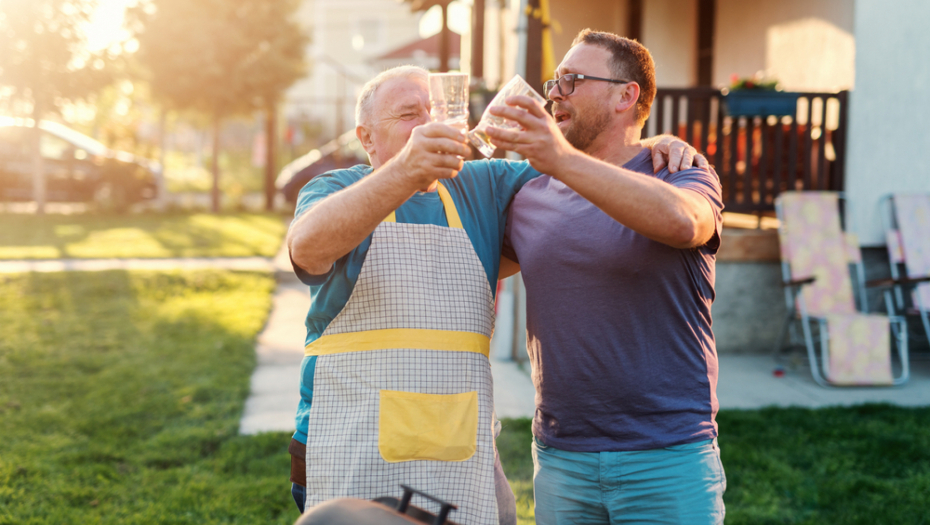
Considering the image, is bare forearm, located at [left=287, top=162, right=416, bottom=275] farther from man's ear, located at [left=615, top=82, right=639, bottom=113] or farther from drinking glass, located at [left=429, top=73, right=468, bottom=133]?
man's ear, located at [left=615, top=82, right=639, bottom=113]

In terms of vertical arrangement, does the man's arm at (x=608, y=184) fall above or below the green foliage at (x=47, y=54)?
below

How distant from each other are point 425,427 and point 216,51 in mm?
16254

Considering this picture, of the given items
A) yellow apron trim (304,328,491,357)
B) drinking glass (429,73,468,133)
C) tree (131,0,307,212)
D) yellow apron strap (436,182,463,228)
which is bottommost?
yellow apron trim (304,328,491,357)

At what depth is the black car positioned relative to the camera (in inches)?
590

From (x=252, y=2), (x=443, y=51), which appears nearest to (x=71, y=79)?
(x=252, y=2)

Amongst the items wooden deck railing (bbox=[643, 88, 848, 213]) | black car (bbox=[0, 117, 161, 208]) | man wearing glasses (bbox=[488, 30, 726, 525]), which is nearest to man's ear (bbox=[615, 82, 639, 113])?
man wearing glasses (bbox=[488, 30, 726, 525])

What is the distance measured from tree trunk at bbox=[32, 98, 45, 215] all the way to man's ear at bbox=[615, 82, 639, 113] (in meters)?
14.4

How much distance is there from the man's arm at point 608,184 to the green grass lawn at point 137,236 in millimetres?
9487

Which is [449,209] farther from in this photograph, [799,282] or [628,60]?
[799,282]

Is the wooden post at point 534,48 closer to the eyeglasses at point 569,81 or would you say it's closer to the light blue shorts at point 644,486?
the eyeglasses at point 569,81

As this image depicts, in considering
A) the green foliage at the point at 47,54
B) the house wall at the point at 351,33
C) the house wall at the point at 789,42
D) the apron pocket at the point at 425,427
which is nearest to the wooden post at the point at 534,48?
the house wall at the point at 789,42

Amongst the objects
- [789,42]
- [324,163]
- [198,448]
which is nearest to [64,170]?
[324,163]

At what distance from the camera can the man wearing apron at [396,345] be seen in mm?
1810

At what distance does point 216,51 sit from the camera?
16391 mm
